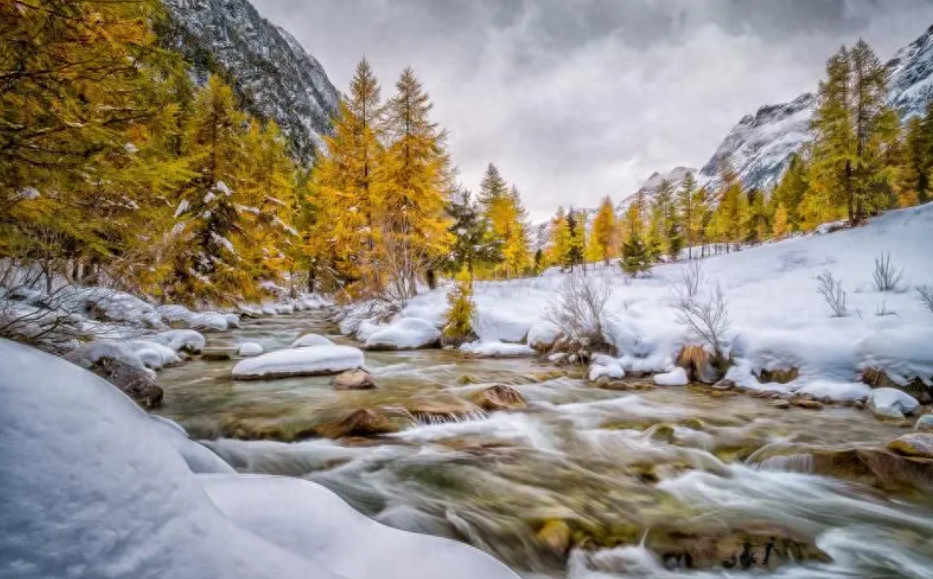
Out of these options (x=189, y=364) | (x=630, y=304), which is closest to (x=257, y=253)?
(x=189, y=364)

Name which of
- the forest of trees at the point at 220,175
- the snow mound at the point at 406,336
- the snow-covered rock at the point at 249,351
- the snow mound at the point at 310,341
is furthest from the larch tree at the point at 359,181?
the snow-covered rock at the point at 249,351

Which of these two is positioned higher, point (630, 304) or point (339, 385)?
point (630, 304)

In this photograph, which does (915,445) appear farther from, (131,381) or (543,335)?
(131,381)

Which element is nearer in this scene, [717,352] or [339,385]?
[339,385]

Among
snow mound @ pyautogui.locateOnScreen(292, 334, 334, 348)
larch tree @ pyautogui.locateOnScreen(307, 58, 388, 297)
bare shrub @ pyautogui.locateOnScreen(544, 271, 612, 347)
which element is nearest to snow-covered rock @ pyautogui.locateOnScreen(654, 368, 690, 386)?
bare shrub @ pyautogui.locateOnScreen(544, 271, 612, 347)

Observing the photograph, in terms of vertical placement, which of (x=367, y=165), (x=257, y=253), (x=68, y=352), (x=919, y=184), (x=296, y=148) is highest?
(x=296, y=148)

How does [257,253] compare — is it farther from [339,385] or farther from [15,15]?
[15,15]

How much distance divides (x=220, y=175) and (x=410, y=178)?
748 centimetres

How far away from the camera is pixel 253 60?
8388 cm

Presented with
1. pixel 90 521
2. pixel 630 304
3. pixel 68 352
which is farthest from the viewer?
pixel 630 304

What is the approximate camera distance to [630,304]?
16.0 m

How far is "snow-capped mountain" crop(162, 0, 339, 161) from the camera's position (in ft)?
227

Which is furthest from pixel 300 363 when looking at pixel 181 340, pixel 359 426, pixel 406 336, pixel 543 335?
pixel 543 335

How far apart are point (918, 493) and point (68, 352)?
9.96 m
